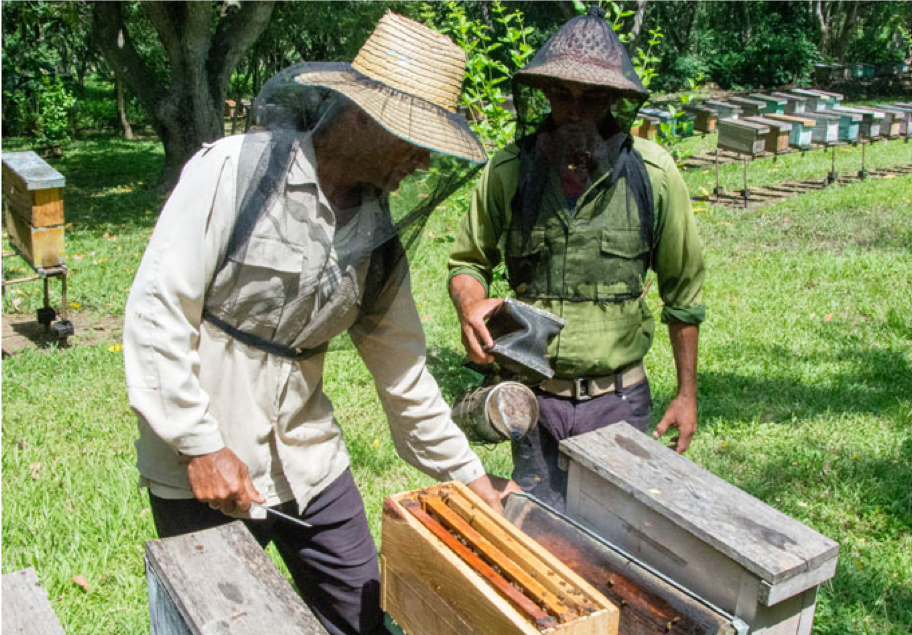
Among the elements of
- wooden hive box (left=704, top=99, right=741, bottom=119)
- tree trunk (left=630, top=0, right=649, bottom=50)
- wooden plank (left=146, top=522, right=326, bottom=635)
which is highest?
tree trunk (left=630, top=0, right=649, bottom=50)

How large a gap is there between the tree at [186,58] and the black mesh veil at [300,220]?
31.3 ft

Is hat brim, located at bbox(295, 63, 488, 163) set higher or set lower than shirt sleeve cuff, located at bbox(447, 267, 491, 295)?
higher

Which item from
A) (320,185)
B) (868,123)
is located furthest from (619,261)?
(868,123)

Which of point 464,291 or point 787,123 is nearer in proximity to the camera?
point 464,291

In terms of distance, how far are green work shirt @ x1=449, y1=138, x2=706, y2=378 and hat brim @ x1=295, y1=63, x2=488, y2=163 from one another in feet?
3.18

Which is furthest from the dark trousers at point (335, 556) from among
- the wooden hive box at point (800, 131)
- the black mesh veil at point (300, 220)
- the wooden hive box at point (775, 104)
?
the wooden hive box at point (775, 104)

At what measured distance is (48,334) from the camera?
21.0ft

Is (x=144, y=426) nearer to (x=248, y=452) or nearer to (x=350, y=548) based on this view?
(x=248, y=452)

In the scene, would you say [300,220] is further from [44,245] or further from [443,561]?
[44,245]

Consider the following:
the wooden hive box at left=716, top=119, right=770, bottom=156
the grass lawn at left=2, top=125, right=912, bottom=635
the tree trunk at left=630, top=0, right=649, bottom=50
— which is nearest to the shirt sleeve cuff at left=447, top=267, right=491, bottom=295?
the grass lawn at left=2, top=125, right=912, bottom=635

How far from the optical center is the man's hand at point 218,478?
1836mm

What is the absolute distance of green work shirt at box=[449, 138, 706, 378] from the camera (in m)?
2.68

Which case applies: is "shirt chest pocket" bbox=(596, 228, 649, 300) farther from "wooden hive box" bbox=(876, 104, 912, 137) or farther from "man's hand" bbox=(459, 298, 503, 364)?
"wooden hive box" bbox=(876, 104, 912, 137)

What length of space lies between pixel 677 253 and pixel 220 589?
5.94 ft
